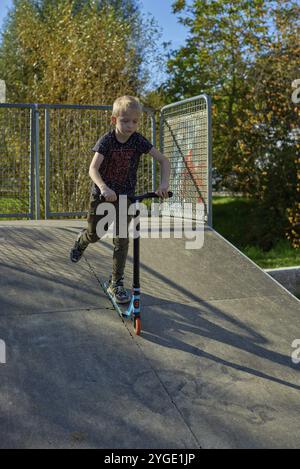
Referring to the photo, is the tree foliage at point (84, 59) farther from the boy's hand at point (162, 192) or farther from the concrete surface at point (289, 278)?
the boy's hand at point (162, 192)

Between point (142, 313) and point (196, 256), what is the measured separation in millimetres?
1416

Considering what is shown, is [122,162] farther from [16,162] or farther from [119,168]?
[16,162]

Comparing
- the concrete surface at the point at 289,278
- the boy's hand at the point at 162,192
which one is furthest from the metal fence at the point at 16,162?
the boy's hand at the point at 162,192

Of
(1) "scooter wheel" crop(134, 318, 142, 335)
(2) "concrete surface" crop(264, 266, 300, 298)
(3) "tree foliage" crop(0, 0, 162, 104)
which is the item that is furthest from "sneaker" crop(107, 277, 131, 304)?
(3) "tree foliage" crop(0, 0, 162, 104)

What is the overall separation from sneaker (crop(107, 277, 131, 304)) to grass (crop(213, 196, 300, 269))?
17.2 feet

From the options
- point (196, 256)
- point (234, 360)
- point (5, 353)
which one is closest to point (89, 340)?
point (5, 353)

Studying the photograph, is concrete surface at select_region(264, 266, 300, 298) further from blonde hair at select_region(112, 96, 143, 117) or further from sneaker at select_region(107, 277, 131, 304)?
blonde hair at select_region(112, 96, 143, 117)

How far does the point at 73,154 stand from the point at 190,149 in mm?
2226

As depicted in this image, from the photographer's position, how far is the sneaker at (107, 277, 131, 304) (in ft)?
13.8

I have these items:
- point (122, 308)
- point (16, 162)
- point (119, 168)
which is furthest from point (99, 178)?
point (16, 162)

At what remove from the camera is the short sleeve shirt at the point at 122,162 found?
4.30 m

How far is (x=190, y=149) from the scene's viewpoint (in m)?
6.71

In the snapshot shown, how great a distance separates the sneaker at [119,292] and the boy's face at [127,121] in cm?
123

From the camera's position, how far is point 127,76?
1193cm
